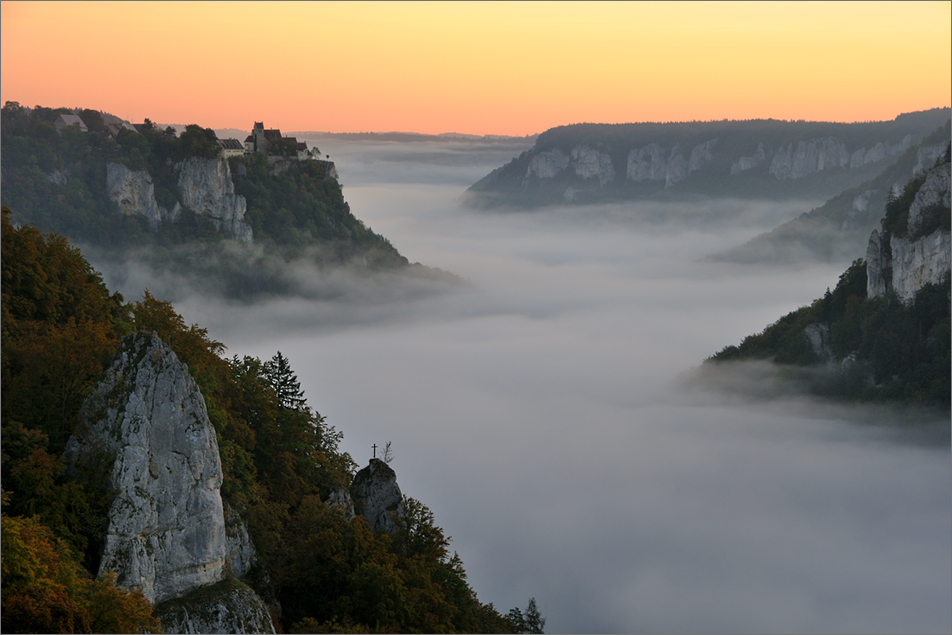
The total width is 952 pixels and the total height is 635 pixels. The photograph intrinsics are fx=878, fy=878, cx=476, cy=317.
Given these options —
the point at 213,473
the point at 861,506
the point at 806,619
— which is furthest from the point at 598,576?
the point at 213,473

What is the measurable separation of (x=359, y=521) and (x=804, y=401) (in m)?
90.6

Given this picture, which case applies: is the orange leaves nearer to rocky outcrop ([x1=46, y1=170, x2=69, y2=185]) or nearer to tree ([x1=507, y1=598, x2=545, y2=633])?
tree ([x1=507, y1=598, x2=545, y2=633])

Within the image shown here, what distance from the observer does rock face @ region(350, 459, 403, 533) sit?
3988 centimetres

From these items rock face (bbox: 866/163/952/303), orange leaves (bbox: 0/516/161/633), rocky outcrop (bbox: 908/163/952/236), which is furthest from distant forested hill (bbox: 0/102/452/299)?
orange leaves (bbox: 0/516/161/633)

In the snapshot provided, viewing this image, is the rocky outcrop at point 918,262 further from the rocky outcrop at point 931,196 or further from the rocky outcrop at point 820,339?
the rocky outcrop at point 820,339


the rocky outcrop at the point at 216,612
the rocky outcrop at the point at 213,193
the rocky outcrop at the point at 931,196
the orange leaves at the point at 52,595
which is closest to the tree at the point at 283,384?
the rocky outcrop at the point at 216,612

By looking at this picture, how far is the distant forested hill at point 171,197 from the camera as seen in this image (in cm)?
11675

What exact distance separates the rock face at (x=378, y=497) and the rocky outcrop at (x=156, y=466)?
→ 1387 centimetres

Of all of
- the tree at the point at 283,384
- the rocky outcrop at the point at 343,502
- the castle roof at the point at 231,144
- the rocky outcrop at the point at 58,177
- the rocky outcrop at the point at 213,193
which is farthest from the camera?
the castle roof at the point at 231,144

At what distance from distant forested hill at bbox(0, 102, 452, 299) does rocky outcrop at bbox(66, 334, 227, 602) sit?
9662 cm

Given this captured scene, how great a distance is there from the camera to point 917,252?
93.0 m

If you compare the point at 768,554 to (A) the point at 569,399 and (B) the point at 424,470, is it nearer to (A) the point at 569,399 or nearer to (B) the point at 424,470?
(B) the point at 424,470

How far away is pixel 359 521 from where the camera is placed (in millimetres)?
34781

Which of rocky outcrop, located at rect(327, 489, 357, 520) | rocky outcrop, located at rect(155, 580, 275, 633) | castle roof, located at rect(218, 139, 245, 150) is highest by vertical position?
castle roof, located at rect(218, 139, 245, 150)
